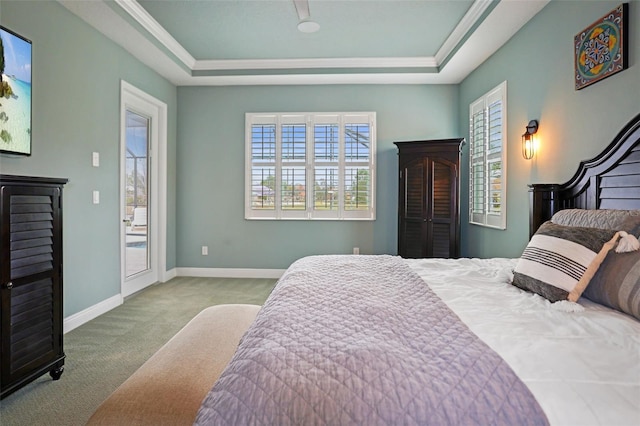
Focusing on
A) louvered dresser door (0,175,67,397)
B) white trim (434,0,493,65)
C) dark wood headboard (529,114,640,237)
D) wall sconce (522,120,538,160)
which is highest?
white trim (434,0,493,65)

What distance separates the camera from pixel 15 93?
246 centimetres

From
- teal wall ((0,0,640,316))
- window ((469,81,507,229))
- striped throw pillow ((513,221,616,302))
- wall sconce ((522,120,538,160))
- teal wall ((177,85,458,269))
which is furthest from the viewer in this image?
teal wall ((177,85,458,269))

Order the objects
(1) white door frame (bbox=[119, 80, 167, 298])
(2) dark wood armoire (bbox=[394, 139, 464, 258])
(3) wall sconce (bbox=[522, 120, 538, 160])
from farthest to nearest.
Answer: (1) white door frame (bbox=[119, 80, 167, 298])
(2) dark wood armoire (bbox=[394, 139, 464, 258])
(3) wall sconce (bbox=[522, 120, 538, 160])

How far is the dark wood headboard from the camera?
1.96 metres

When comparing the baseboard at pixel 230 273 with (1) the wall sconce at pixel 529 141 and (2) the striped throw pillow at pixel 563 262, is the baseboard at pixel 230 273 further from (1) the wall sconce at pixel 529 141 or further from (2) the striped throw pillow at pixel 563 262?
(2) the striped throw pillow at pixel 563 262

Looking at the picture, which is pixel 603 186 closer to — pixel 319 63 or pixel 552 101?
pixel 552 101

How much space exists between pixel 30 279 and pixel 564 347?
255 cm

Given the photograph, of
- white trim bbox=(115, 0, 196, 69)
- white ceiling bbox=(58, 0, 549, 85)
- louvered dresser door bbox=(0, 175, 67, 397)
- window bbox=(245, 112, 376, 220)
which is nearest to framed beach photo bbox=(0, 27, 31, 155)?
louvered dresser door bbox=(0, 175, 67, 397)

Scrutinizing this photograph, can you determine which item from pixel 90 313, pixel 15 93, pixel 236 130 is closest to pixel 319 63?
pixel 236 130

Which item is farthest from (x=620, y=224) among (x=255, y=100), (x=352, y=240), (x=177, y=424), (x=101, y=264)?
(x=255, y=100)

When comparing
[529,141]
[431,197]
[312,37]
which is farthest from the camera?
[431,197]

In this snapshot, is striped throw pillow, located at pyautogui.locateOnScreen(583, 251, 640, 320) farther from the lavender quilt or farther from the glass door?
the glass door

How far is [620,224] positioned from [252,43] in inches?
149

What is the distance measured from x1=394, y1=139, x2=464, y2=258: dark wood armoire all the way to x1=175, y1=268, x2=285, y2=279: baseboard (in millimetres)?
1852
